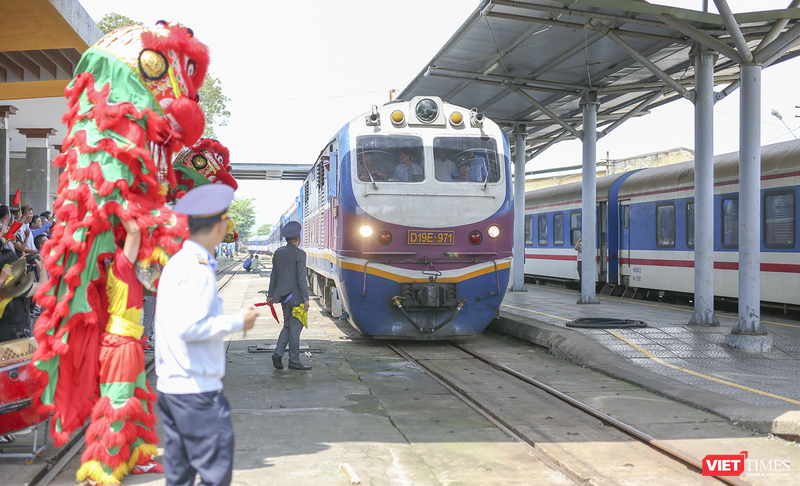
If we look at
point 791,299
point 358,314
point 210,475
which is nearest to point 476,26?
point 358,314

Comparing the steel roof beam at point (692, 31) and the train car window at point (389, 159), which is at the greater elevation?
the steel roof beam at point (692, 31)

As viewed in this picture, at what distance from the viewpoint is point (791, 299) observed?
11922 mm

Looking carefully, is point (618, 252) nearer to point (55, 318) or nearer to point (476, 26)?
point (476, 26)

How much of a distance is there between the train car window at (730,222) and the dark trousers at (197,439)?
12585mm

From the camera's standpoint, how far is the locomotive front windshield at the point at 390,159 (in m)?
9.77

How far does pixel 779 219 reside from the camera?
12.3 meters

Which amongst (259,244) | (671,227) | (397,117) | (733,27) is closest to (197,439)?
(397,117)

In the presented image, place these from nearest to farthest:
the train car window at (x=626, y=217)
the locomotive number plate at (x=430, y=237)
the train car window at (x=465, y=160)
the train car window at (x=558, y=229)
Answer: the locomotive number plate at (x=430, y=237) < the train car window at (x=465, y=160) < the train car window at (x=626, y=217) < the train car window at (x=558, y=229)

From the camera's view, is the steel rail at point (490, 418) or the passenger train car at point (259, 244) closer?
the steel rail at point (490, 418)

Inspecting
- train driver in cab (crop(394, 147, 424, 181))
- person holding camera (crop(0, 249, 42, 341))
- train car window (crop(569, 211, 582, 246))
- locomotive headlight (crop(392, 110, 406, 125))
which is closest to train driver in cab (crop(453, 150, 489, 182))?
train driver in cab (crop(394, 147, 424, 181))

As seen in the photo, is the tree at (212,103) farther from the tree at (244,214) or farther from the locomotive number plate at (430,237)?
the tree at (244,214)

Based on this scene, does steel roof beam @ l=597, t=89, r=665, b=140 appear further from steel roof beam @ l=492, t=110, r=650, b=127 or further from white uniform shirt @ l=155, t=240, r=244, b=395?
white uniform shirt @ l=155, t=240, r=244, b=395

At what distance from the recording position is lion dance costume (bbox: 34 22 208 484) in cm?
428

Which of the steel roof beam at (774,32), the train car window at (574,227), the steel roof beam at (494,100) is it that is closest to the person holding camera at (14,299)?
the steel roof beam at (774,32)
